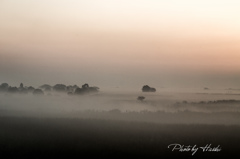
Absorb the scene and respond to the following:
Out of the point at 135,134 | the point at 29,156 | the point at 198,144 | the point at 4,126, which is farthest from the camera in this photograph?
the point at 4,126

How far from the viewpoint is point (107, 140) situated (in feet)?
162

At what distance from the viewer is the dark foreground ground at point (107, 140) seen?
41812 mm

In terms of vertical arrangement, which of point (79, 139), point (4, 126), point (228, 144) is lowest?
point (228, 144)

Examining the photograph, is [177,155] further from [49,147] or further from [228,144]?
[49,147]

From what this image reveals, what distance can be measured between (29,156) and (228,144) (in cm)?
2766

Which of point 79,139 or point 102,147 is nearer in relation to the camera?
point 102,147

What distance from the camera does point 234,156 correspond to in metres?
40.5

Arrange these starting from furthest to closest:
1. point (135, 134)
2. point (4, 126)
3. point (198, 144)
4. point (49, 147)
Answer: point (4, 126), point (135, 134), point (198, 144), point (49, 147)

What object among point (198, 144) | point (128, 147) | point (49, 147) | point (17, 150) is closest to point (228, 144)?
point (198, 144)

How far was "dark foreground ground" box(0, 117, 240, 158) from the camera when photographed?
137 ft

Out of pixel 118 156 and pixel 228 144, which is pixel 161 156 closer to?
pixel 118 156

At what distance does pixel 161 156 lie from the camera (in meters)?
41.5

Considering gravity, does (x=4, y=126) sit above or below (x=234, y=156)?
above

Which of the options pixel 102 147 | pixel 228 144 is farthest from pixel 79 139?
pixel 228 144
